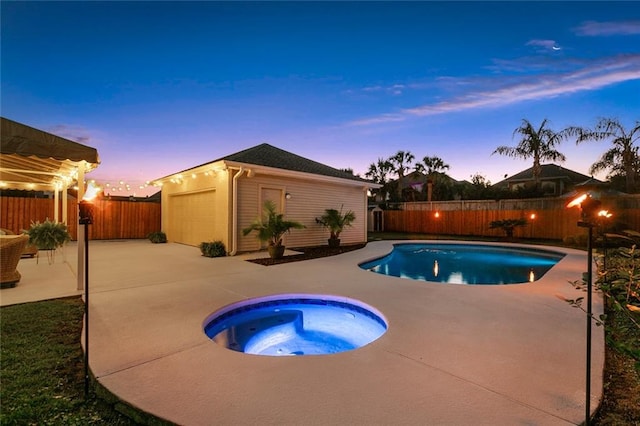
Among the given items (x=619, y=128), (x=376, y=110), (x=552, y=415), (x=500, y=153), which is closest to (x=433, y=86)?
(x=376, y=110)

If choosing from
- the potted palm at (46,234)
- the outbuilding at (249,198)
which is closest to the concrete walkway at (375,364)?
the potted palm at (46,234)

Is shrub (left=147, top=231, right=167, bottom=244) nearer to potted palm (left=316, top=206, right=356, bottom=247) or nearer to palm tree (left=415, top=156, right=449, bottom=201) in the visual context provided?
potted palm (left=316, top=206, right=356, bottom=247)

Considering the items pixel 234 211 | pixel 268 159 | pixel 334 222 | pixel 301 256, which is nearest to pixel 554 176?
pixel 334 222

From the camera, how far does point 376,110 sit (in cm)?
1224

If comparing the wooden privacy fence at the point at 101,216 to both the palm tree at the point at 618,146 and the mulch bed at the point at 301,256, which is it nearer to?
the mulch bed at the point at 301,256

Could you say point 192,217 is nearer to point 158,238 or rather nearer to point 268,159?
point 158,238

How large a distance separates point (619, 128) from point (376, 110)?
16270mm

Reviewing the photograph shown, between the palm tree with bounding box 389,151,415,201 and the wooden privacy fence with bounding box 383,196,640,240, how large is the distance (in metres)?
6.17

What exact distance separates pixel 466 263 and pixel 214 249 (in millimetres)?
8378

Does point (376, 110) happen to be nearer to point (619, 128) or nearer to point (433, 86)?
point (433, 86)

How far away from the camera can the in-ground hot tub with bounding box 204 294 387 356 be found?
3688 millimetres

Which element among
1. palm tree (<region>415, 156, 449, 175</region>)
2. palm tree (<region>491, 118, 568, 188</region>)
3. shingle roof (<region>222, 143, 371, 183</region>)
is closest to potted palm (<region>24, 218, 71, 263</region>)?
shingle roof (<region>222, 143, 371, 183</region>)

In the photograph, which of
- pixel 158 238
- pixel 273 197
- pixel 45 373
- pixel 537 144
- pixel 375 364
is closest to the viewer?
pixel 45 373

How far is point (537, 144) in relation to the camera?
19.9m
